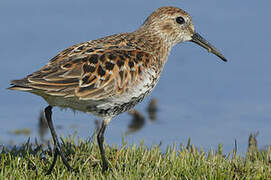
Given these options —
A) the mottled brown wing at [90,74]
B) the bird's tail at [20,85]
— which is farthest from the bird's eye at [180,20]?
the bird's tail at [20,85]

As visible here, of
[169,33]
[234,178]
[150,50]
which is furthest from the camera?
[169,33]

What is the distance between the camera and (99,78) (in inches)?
293

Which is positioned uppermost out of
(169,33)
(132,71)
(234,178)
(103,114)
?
(169,33)

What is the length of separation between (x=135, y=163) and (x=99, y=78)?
125cm

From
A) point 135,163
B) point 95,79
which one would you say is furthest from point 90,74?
point 135,163

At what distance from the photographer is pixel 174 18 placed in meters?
8.82

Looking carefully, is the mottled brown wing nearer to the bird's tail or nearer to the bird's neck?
the bird's tail

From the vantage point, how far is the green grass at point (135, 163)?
23.4 ft

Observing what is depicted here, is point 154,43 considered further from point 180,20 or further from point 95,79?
point 95,79

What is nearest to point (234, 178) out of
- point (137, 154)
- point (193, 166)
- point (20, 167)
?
point (193, 166)

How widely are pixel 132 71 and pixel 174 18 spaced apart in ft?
5.25

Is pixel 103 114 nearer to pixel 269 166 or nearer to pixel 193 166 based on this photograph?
pixel 193 166

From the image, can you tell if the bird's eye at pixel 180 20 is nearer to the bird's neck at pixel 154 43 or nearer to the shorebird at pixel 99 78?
the bird's neck at pixel 154 43

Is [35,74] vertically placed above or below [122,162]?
above
